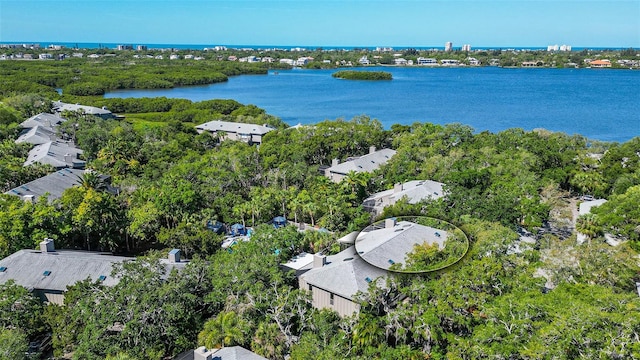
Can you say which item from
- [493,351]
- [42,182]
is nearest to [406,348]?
[493,351]

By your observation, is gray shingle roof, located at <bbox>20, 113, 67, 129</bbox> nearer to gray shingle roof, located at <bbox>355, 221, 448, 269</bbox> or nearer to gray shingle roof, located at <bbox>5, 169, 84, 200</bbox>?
gray shingle roof, located at <bbox>5, 169, 84, 200</bbox>

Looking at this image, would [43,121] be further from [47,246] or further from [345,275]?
[345,275]

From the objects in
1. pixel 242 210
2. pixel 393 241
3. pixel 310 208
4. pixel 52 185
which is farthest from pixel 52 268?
pixel 393 241

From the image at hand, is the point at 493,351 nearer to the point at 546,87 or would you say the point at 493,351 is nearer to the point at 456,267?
the point at 456,267

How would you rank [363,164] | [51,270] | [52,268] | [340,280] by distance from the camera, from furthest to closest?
[363,164]
[52,268]
[51,270]
[340,280]

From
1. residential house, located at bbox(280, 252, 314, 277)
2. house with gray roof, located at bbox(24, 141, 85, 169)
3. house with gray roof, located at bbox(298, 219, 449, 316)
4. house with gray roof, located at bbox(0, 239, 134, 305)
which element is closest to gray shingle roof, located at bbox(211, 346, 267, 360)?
house with gray roof, located at bbox(298, 219, 449, 316)
